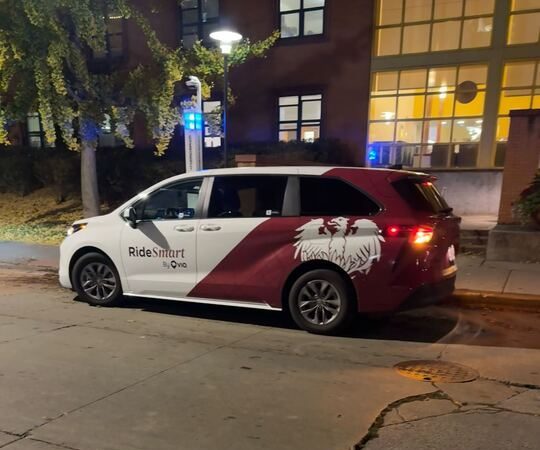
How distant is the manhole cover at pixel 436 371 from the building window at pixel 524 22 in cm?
1263

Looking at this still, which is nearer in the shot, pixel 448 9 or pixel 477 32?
pixel 477 32

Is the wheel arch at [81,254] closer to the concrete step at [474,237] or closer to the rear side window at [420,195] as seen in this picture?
the rear side window at [420,195]

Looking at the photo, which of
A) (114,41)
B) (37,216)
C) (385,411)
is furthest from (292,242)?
(114,41)

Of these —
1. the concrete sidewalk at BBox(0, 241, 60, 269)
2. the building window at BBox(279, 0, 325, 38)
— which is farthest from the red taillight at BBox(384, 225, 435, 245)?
the building window at BBox(279, 0, 325, 38)

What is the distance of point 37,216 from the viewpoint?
15703mm

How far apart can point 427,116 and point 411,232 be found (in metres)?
11.1

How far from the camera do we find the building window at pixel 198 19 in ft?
56.5

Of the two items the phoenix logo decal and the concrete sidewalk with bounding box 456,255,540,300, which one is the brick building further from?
the phoenix logo decal

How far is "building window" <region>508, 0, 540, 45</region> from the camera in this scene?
13797 millimetres

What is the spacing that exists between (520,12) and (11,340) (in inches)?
592

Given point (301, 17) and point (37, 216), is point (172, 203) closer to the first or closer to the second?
point (37, 216)

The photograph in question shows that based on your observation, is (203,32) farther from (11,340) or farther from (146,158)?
(11,340)

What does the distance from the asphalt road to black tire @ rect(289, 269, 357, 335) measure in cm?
17

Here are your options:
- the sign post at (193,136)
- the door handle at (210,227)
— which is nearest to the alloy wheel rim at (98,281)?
the door handle at (210,227)
